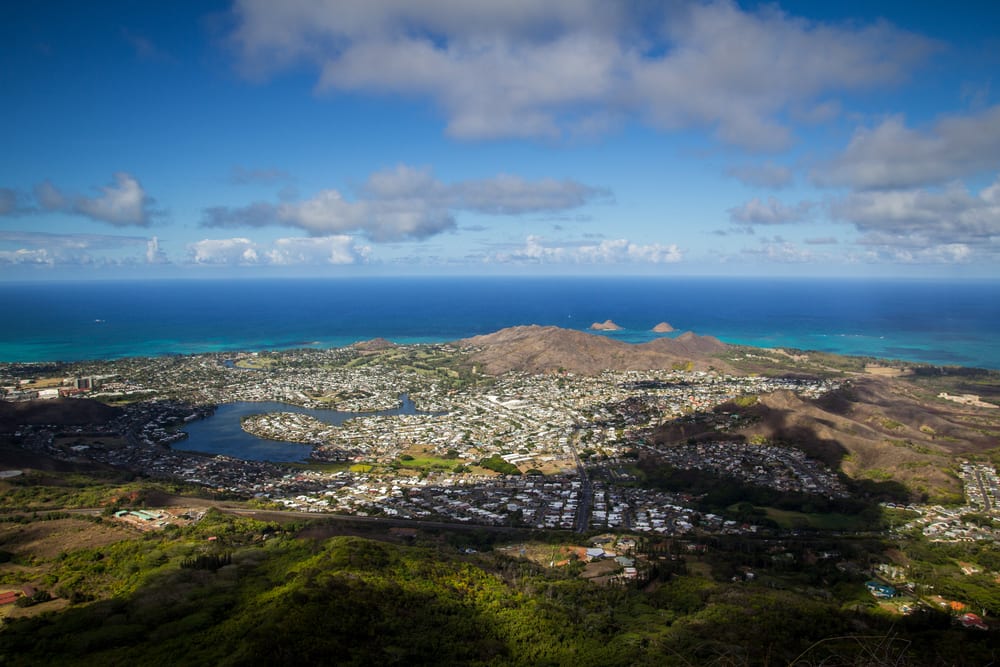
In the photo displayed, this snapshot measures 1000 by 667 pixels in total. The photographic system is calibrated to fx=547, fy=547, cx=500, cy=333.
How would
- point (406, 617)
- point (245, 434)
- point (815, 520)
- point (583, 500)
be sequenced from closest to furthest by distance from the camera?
point (406, 617)
point (815, 520)
point (583, 500)
point (245, 434)

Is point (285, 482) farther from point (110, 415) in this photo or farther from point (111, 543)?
point (110, 415)

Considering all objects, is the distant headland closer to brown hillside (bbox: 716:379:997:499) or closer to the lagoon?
brown hillside (bbox: 716:379:997:499)

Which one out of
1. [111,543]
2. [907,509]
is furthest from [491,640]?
[907,509]

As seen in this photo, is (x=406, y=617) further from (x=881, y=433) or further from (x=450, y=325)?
(x=450, y=325)

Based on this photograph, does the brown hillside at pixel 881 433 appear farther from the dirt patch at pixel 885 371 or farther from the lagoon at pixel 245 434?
the lagoon at pixel 245 434

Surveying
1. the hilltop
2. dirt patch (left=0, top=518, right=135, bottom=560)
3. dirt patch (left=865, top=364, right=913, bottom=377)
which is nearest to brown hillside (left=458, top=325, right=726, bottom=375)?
dirt patch (left=865, top=364, right=913, bottom=377)

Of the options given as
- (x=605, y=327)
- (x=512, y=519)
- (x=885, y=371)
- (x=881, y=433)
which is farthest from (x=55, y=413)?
(x=885, y=371)
